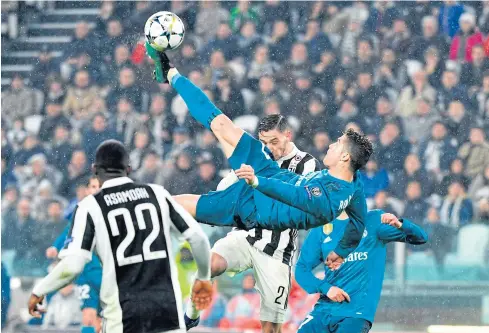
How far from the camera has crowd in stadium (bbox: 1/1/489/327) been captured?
13.4 meters

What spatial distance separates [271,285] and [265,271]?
13 centimetres

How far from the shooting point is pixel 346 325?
837 cm

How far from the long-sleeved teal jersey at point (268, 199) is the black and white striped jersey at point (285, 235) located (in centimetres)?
63

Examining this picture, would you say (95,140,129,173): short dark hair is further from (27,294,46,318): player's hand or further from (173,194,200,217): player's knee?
Result: (173,194,200,217): player's knee

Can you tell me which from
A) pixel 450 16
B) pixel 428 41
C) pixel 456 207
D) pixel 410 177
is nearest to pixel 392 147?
pixel 410 177

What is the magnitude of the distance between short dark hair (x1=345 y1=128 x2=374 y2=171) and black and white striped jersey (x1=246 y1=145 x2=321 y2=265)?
3.34 ft

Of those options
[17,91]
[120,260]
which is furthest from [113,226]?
[17,91]

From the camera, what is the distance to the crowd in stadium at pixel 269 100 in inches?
526

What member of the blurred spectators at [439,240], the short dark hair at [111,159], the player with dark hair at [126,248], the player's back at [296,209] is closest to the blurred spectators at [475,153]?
the blurred spectators at [439,240]

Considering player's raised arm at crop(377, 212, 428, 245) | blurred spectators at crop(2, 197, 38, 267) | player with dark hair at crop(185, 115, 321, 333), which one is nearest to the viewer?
player's raised arm at crop(377, 212, 428, 245)

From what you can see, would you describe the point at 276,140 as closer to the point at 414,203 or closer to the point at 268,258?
the point at 268,258

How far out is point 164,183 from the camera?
1393 centimetres

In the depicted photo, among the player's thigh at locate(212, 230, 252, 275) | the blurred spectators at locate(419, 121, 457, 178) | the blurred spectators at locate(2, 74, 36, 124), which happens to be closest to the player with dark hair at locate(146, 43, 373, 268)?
→ the player's thigh at locate(212, 230, 252, 275)

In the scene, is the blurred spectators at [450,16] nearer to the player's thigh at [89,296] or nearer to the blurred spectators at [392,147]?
the blurred spectators at [392,147]
